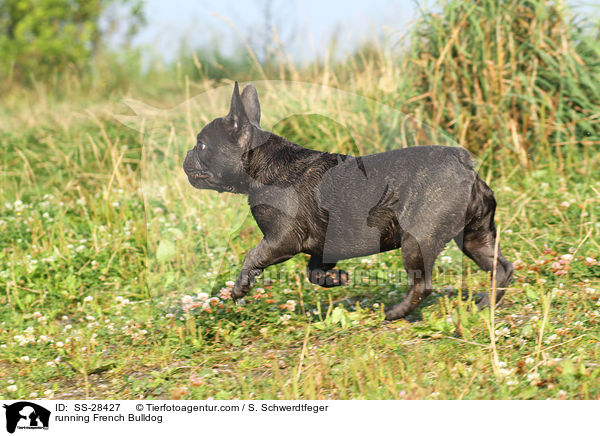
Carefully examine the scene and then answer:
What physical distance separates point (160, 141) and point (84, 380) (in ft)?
5.43

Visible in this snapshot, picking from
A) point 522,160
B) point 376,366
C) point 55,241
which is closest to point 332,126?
point 522,160

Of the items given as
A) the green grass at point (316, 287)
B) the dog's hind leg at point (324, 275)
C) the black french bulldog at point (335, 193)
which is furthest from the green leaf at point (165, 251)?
the dog's hind leg at point (324, 275)

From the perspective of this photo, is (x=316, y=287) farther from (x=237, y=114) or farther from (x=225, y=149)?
(x=237, y=114)

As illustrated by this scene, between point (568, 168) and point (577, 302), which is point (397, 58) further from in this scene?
point (577, 302)

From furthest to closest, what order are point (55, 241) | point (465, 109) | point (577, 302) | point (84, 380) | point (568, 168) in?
1. point (465, 109)
2. point (568, 168)
3. point (55, 241)
4. point (577, 302)
5. point (84, 380)

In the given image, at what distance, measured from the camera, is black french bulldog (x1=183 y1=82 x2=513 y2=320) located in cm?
Answer: 364

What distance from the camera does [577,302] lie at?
14.0 ft

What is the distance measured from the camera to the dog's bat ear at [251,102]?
361cm
